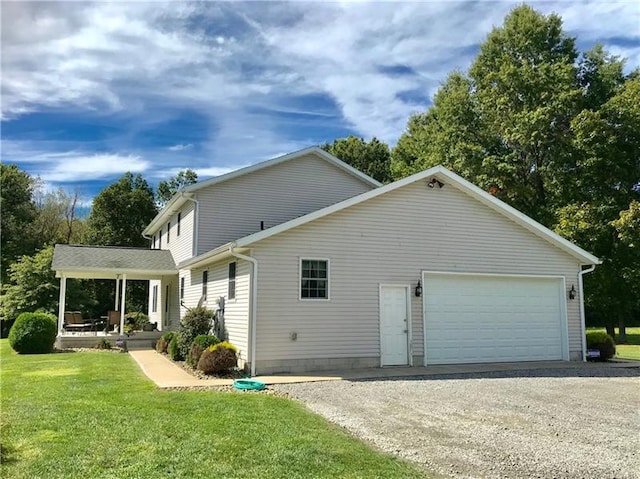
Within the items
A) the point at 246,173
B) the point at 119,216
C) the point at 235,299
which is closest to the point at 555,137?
the point at 246,173

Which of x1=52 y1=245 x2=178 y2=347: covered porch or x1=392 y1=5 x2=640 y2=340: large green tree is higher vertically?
x1=392 y1=5 x2=640 y2=340: large green tree

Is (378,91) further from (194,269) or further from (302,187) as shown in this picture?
(194,269)

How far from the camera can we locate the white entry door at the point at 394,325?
1330 centimetres

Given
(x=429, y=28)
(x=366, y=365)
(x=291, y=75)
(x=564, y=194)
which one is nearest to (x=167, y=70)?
(x=291, y=75)

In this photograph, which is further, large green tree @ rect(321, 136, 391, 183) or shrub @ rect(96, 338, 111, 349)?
large green tree @ rect(321, 136, 391, 183)

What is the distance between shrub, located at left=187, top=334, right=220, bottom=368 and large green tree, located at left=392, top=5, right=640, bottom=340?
58.3 ft

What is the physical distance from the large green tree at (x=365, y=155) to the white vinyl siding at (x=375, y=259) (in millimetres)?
25786

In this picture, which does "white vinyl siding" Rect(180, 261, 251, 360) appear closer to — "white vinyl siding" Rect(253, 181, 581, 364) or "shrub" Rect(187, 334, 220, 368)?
"white vinyl siding" Rect(253, 181, 581, 364)

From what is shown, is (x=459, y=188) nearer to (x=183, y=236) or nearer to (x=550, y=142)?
(x=183, y=236)

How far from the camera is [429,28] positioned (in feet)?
31.7

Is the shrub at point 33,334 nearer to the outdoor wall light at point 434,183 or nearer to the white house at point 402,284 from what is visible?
the white house at point 402,284

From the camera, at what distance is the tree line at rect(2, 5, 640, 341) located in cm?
2391

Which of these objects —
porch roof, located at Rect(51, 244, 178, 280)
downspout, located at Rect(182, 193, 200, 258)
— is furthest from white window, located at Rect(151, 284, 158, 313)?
downspout, located at Rect(182, 193, 200, 258)

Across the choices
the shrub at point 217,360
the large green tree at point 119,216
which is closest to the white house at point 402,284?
the shrub at point 217,360
